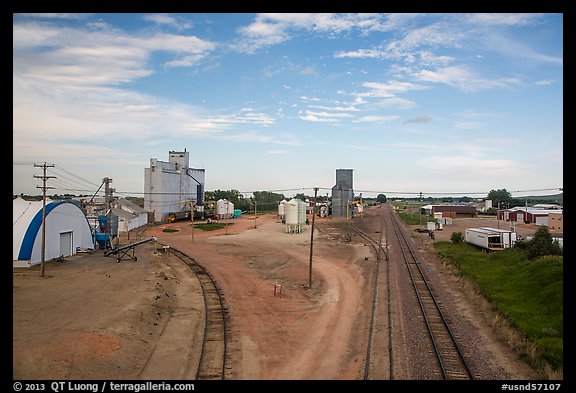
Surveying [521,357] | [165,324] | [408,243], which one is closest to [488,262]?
[408,243]

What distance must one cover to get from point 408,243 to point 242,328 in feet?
115

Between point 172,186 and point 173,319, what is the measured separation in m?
58.8

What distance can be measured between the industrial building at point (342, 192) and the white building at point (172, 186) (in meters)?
27.6

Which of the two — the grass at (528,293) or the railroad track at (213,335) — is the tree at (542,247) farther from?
the railroad track at (213,335)

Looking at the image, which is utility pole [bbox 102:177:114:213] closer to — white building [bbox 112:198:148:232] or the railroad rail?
the railroad rail

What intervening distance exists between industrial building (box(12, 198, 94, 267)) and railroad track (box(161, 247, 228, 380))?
36.2 ft

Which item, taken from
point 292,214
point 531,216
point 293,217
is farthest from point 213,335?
point 531,216

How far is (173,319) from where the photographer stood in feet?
57.9

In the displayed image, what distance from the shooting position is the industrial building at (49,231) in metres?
25.9

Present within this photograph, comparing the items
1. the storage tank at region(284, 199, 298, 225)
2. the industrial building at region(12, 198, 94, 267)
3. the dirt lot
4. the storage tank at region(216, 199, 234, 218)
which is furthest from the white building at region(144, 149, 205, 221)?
the dirt lot

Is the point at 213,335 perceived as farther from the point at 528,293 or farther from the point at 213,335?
the point at 528,293

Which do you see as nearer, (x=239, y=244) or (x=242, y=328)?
(x=242, y=328)

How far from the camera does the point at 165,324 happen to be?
1692 cm
